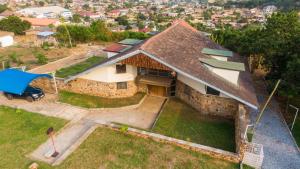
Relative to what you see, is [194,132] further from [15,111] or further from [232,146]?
[15,111]

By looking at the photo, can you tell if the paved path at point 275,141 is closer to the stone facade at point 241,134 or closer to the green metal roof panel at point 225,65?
the stone facade at point 241,134

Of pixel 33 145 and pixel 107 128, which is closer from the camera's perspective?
pixel 33 145

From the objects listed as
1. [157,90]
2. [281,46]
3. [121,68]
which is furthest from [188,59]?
[281,46]

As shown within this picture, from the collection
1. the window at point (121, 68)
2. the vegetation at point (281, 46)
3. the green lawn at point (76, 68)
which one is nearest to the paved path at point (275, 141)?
the vegetation at point (281, 46)

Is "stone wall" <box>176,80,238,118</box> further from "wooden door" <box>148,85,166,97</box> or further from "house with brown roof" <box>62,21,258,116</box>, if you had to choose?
"wooden door" <box>148,85,166,97</box>

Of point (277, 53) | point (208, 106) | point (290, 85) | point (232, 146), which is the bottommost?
point (232, 146)

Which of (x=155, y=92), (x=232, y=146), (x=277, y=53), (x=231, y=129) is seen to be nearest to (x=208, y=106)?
(x=231, y=129)
